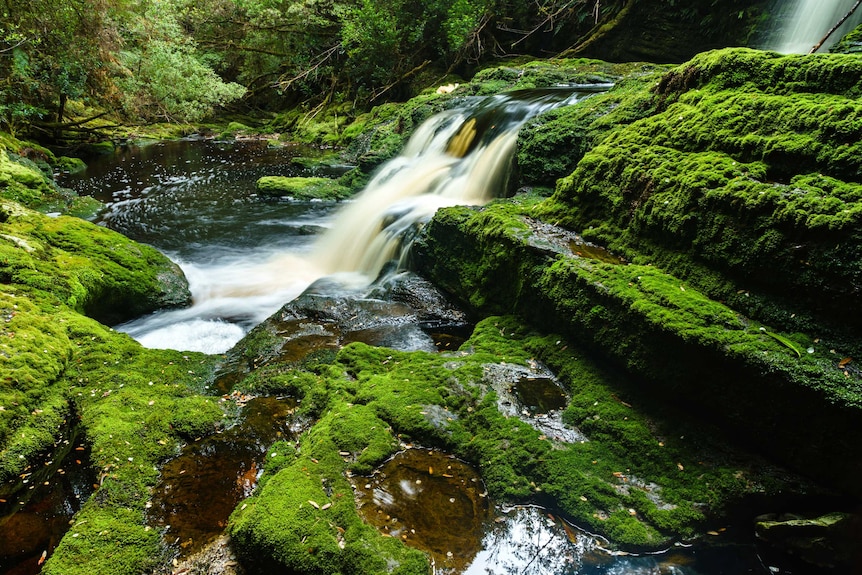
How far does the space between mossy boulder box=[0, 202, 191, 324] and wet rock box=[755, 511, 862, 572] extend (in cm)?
671

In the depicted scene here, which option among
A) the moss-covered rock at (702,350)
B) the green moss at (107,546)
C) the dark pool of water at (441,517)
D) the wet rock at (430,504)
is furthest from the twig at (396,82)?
the green moss at (107,546)

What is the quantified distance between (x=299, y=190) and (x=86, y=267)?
738cm

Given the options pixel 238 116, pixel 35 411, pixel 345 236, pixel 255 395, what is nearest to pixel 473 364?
pixel 255 395

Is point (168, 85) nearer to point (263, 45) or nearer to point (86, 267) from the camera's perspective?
point (263, 45)

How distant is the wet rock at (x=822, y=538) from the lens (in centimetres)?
270

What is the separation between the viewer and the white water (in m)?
6.32

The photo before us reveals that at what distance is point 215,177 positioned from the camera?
579 inches

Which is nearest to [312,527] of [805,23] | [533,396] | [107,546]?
[107,546]

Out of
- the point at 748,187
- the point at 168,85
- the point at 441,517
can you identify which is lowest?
the point at 441,517

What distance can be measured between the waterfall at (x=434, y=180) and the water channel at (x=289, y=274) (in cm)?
5

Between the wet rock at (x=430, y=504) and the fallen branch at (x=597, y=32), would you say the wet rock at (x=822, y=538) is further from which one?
the fallen branch at (x=597, y=32)

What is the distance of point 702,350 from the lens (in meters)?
3.29

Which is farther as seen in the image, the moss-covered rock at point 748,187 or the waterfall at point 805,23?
the waterfall at point 805,23

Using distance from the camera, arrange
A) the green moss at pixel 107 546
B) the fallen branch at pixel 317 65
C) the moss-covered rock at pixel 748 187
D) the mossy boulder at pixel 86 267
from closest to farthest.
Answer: the green moss at pixel 107 546 < the moss-covered rock at pixel 748 187 < the mossy boulder at pixel 86 267 < the fallen branch at pixel 317 65
